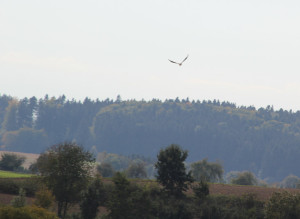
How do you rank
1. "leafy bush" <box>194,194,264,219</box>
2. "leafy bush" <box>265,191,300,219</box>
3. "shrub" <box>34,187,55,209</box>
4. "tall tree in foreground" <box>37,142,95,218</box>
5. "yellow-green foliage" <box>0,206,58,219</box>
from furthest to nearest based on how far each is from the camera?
"leafy bush" <box>194,194,264,219</box> < "tall tree in foreground" <box>37,142,95,218</box> < "leafy bush" <box>265,191,300,219</box> < "shrub" <box>34,187,55,209</box> < "yellow-green foliage" <box>0,206,58,219</box>

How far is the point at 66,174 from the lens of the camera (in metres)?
77.0

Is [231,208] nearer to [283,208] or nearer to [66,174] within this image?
[283,208]

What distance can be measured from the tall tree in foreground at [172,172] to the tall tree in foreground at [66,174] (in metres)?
11.8

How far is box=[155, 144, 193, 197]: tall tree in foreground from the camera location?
85688 mm

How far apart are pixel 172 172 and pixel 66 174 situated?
1629 cm

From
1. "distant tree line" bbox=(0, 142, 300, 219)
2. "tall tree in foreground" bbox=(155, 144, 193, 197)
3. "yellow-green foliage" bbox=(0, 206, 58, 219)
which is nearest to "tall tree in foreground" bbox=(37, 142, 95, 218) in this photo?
"distant tree line" bbox=(0, 142, 300, 219)

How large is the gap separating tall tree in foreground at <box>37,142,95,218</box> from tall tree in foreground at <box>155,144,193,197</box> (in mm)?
11800

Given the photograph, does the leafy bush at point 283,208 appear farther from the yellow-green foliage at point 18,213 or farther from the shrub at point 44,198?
the yellow-green foliage at point 18,213

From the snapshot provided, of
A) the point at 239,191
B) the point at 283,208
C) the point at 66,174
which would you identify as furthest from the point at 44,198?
the point at 239,191

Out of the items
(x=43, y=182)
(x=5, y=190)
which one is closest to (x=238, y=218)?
(x=43, y=182)

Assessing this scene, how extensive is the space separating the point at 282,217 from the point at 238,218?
10.2 meters

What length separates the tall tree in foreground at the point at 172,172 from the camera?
85688mm

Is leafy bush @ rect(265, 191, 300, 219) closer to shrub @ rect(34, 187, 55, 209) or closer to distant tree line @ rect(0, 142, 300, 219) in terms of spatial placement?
distant tree line @ rect(0, 142, 300, 219)

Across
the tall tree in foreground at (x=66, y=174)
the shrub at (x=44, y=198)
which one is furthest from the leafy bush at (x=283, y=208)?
the shrub at (x=44, y=198)
